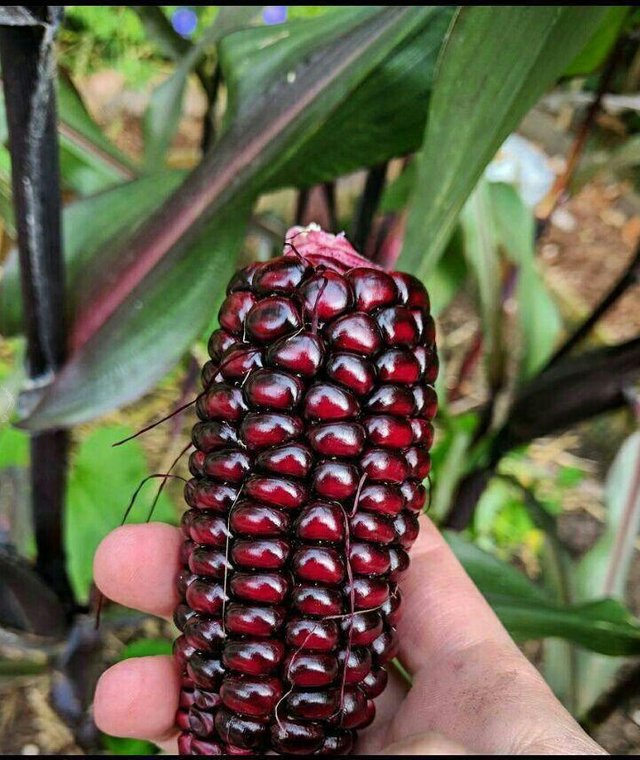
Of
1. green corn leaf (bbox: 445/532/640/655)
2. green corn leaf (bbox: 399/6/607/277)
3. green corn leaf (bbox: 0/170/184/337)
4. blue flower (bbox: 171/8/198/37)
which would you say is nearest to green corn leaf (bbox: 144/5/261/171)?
green corn leaf (bbox: 0/170/184/337)

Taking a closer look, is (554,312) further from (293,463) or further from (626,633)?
(293,463)

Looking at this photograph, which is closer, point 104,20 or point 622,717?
point 622,717

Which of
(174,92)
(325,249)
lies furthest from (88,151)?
(325,249)

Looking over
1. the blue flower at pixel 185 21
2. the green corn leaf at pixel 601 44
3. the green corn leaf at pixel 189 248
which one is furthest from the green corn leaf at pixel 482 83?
the blue flower at pixel 185 21

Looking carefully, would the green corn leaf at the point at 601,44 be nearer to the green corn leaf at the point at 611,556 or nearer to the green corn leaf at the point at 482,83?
the green corn leaf at the point at 482,83

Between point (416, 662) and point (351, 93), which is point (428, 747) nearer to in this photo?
point (416, 662)

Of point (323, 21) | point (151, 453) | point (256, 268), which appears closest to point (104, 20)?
point (151, 453)
